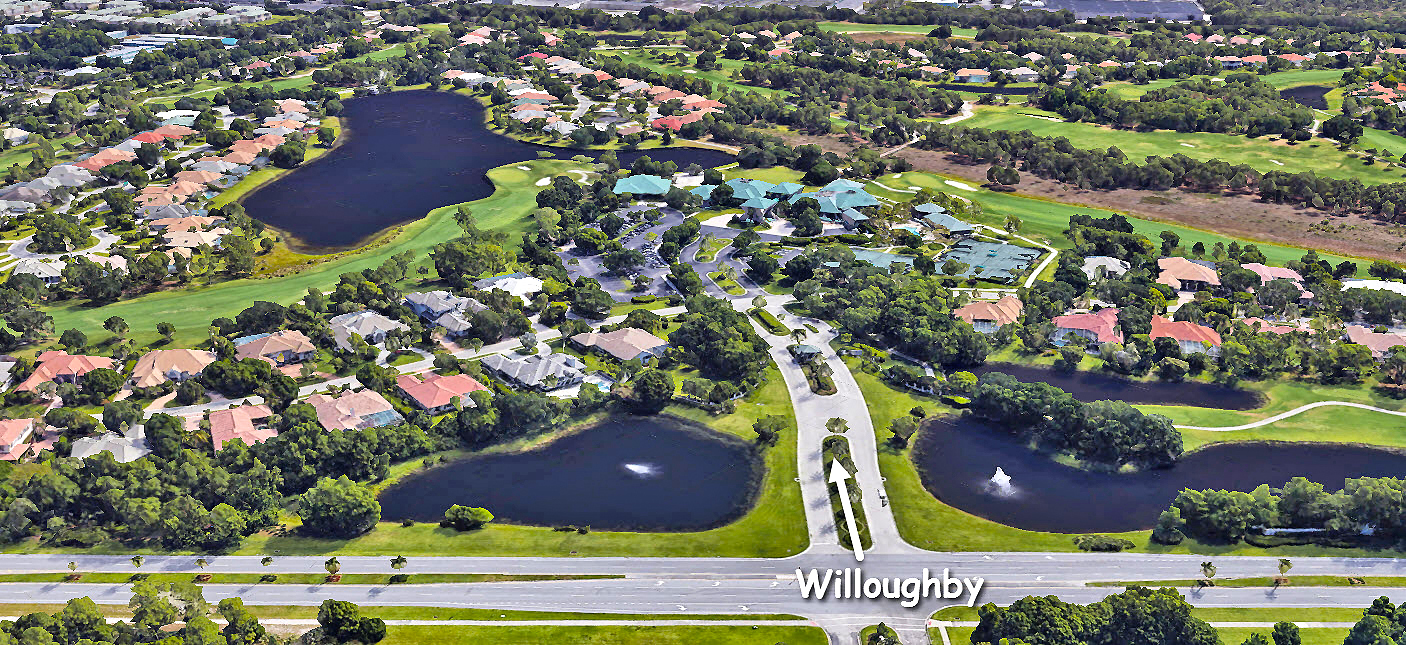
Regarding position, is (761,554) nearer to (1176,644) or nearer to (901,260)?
(1176,644)

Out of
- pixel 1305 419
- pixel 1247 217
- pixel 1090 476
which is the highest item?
pixel 1247 217

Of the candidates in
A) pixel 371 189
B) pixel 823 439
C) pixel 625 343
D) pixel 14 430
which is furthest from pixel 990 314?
pixel 371 189

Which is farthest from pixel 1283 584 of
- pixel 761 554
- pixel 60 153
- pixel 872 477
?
pixel 60 153

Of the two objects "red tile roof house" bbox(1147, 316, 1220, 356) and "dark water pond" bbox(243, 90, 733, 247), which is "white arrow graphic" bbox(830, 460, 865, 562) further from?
"dark water pond" bbox(243, 90, 733, 247)

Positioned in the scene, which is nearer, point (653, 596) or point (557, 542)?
point (653, 596)

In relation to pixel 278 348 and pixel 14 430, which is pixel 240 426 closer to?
pixel 278 348

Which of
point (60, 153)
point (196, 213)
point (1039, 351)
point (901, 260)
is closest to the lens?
point (1039, 351)

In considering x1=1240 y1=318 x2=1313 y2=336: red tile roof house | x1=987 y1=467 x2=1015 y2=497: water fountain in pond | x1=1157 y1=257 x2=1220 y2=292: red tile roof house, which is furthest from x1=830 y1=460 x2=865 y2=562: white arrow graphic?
x1=1157 y1=257 x2=1220 y2=292: red tile roof house

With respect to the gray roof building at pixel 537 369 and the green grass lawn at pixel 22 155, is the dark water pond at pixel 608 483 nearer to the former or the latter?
the gray roof building at pixel 537 369
